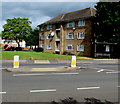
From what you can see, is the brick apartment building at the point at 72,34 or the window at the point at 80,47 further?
the window at the point at 80,47

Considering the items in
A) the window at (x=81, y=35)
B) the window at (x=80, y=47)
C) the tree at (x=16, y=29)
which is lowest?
the window at (x=80, y=47)

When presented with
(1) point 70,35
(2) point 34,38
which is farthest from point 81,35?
(2) point 34,38

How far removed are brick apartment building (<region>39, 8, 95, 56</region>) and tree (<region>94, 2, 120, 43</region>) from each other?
2.90 m

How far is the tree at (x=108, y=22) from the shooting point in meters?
24.6

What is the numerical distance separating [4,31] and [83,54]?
36646mm

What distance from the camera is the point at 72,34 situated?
33.8 metres

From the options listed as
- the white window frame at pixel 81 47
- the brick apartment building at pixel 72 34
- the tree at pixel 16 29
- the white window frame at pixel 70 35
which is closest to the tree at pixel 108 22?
the brick apartment building at pixel 72 34

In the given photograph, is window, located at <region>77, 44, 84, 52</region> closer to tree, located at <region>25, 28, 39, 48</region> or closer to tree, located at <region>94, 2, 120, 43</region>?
tree, located at <region>94, 2, 120, 43</region>

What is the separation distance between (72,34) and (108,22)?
33.8 feet

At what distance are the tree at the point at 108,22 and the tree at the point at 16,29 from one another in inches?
1327

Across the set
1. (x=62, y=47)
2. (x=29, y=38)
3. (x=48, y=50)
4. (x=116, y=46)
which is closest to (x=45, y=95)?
(x=116, y=46)

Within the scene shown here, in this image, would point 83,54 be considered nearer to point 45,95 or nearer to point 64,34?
point 64,34

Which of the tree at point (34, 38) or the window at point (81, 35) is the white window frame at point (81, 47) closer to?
the window at point (81, 35)

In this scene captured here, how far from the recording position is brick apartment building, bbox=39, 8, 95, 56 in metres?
30.7
